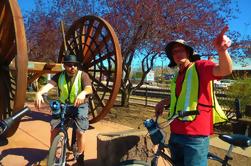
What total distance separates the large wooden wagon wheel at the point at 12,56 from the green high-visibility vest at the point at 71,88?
53 cm

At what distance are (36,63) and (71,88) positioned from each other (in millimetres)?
3044

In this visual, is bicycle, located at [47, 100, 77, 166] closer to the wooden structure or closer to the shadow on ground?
the wooden structure

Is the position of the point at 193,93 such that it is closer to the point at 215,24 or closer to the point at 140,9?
the point at 140,9

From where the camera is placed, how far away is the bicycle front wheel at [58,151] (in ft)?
13.2

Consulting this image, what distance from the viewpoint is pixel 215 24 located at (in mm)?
12242

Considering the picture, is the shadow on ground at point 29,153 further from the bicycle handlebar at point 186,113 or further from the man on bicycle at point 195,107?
the bicycle handlebar at point 186,113

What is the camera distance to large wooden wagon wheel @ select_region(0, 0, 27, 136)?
5004mm

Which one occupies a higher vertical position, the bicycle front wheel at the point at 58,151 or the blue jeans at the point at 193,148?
the blue jeans at the point at 193,148

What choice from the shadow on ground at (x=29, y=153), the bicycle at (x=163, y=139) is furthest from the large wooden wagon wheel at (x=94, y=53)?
the bicycle at (x=163, y=139)

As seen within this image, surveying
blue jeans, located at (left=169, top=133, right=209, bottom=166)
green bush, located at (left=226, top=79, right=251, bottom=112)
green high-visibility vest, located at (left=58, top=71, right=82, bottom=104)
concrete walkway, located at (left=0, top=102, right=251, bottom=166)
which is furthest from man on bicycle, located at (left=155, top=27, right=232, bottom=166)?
green bush, located at (left=226, top=79, right=251, bottom=112)

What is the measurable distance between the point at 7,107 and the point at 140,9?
6.19m

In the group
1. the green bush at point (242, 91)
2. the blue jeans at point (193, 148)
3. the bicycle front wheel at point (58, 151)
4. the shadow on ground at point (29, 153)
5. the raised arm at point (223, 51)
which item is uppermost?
the raised arm at point (223, 51)

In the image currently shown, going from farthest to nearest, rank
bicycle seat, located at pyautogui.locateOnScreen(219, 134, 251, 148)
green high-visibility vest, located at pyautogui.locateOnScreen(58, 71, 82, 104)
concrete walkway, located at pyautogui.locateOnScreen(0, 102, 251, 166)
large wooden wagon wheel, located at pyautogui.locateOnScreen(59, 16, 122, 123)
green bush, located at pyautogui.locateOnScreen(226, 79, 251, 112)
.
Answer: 1. green bush, located at pyautogui.locateOnScreen(226, 79, 251, 112)
2. large wooden wagon wheel, located at pyautogui.locateOnScreen(59, 16, 122, 123)
3. concrete walkway, located at pyautogui.locateOnScreen(0, 102, 251, 166)
4. green high-visibility vest, located at pyautogui.locateOnScreen(58, 71, 82, 104)
5. bicycle seat, located at pyautogui.locateOnScreen(219, 134, 251, 148)

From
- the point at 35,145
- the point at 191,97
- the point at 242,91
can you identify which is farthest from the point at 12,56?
the point at 242,91
